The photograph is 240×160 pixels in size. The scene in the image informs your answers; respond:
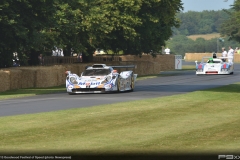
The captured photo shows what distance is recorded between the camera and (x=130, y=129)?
1570 cm

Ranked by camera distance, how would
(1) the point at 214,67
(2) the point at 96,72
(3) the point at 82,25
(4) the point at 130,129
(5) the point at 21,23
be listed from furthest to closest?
1. (1) the point at 214,67
2. (3) the point at 82,25
3. (5) the point at 21,23
4. (2) the point at 96,72
5. (4) the point at 130,129

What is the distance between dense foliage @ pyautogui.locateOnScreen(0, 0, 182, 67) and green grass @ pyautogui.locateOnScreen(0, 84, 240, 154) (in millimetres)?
14156

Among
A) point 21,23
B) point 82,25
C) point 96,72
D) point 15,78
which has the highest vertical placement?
point 82,25

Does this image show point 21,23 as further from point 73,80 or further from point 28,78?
point 73,80

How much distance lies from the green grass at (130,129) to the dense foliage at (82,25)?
14.2 m

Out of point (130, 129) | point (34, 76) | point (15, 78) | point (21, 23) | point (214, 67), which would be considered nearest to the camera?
point (130, 129)

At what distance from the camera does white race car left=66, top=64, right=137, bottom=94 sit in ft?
96.9

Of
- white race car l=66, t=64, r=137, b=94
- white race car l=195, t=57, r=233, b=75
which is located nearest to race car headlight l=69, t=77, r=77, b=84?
white race car l=66, t=64, r=137, b=94

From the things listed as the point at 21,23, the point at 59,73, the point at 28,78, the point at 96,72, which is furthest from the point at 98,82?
the point at 59,73

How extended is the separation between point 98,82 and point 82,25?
1668 centimetres

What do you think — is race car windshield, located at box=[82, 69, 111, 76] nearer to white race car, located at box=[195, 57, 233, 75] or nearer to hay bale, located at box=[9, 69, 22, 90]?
hay bale, located at box=[9, 69, 22, 90]

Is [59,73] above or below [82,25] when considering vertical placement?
below

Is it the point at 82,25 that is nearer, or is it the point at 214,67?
the point at 82,25

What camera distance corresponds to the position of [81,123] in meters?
17.0
